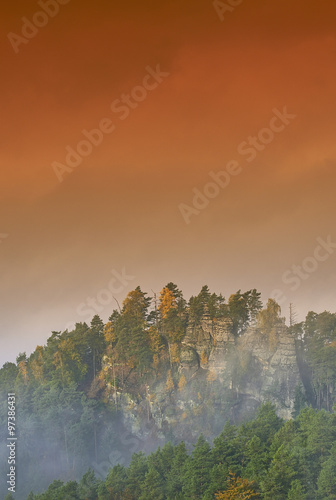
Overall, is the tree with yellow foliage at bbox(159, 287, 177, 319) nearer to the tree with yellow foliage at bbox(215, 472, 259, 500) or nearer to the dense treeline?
the dense treeline

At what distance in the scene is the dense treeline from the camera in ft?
197

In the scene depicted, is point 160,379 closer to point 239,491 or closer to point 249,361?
point 249,361

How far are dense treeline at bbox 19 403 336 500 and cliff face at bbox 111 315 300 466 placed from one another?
21.1m

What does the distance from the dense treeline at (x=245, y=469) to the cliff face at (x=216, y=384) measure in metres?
21.1

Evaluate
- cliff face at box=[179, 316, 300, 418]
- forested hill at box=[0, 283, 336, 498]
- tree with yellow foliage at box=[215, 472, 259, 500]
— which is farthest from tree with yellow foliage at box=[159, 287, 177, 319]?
tree with yellow foliage at box=[215, 472, 259, 500]

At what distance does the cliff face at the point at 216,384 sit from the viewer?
94.4m

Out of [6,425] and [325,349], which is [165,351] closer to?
[325,349]

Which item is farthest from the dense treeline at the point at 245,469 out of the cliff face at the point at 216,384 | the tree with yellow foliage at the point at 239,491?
the cliff face at the point at 216,384

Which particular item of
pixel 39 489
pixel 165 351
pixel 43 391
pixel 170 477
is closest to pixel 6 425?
pixel 43 391

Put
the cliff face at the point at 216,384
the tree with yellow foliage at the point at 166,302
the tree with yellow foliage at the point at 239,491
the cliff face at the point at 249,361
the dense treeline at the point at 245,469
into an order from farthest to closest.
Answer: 1. the tree with yellow foliage at the point at 166,302
2. the cliff face at the point at 216,384
3. the cliff face at the point at 249,361
4. the tree with yellow foliage at the point at 239,491
5. the dense treeline at the point at 245,469

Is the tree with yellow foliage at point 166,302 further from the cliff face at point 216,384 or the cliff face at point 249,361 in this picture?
the cliff face at point 249,361

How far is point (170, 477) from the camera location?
6906cm

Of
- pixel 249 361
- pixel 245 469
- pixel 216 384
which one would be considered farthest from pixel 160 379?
pixel 245 469

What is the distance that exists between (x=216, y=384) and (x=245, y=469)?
33725mm
